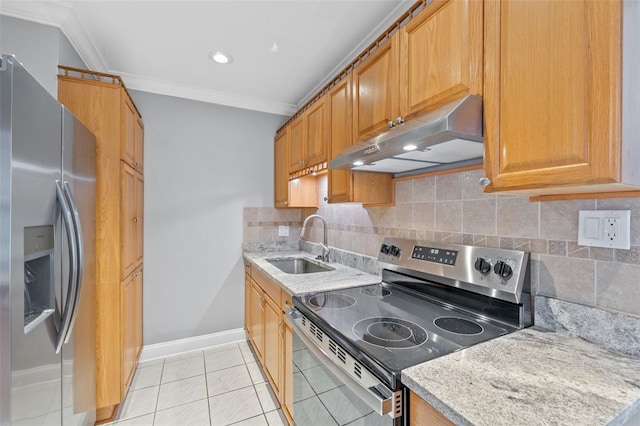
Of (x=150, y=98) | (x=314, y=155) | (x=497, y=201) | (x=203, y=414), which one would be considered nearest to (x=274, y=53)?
(x=314, y=155)

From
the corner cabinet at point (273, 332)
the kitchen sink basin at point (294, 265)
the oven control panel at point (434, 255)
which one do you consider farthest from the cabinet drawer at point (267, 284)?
the oven control panel at point (434, 255)

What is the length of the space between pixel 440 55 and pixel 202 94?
2.30m

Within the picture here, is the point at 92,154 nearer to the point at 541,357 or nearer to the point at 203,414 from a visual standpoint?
the point at 203,414

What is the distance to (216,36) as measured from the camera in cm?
186

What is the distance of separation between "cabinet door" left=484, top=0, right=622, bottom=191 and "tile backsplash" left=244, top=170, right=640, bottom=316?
0.32 metres

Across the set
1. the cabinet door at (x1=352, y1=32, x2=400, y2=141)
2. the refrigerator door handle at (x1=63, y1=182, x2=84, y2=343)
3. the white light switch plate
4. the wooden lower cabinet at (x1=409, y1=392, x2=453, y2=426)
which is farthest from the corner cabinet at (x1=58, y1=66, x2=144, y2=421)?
the white light switch plate

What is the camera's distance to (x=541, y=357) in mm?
822

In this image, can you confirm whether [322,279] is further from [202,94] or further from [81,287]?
[202,94]

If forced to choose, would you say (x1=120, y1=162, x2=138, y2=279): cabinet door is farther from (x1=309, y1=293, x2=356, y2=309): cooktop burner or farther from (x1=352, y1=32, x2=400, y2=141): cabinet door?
(x1=352, y1=32, x2=400, y2=141): cabinet door

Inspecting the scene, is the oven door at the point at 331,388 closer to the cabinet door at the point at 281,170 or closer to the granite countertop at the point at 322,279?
the granite countertop at the point at 322,279

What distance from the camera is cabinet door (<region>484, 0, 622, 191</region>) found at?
66 cm

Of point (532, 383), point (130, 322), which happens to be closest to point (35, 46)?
point (130, 322)

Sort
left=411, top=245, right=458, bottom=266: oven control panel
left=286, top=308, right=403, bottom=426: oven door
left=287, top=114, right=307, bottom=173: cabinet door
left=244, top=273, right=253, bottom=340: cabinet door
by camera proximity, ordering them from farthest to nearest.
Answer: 1. left=244, top=273, right=253, bottom=340: cabinet door
2. left=287, top=114, right=307, bottom=173: cabinet door
3. left=411, top=245, right=458, bottom=266: oven control panel
4. left=286, top=308, right=403, bottom=426: oven door

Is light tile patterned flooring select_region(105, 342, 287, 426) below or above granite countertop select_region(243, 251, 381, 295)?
below
